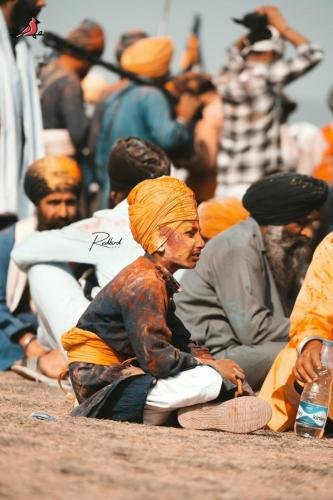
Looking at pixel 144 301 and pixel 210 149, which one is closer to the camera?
pixel 144 301

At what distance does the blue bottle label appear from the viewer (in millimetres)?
5871

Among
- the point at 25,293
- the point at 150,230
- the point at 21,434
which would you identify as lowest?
the point at 25,293

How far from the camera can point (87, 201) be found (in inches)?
424

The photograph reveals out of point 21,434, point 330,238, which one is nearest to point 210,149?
point 330,238

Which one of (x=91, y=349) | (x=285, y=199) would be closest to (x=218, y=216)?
(x=285, y=199)

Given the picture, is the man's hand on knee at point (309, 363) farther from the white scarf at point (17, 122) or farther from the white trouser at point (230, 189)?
the white trouser at point (230, 189)

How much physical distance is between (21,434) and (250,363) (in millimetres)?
2397

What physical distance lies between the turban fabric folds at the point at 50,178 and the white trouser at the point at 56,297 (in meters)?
1.09

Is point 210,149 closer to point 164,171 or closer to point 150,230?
point 164,171

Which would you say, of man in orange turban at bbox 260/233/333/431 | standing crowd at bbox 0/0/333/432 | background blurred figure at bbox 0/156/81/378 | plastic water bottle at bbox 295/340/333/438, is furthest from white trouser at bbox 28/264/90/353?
plastic water bottle at bbox 295/340/333/438

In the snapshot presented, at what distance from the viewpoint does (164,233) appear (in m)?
5.84

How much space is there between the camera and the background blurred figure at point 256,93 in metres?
10.7

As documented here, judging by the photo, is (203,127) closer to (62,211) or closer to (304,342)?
(62,211)

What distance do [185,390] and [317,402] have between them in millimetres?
813
